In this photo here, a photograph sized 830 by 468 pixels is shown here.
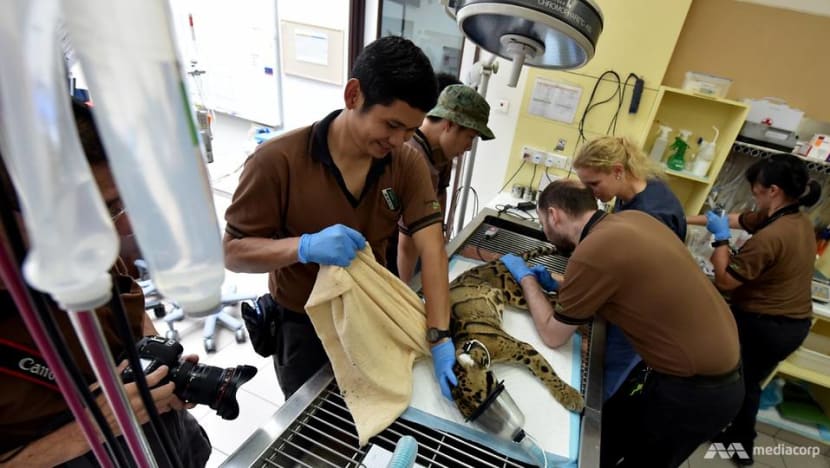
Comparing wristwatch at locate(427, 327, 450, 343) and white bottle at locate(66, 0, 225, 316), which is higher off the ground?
white bottle at locate(66, 0, 225, 316)


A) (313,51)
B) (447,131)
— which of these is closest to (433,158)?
(447,131)

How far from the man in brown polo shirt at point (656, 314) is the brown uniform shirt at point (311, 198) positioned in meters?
0.48

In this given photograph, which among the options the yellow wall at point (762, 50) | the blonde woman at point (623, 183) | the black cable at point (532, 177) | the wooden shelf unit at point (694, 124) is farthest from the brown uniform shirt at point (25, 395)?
the yellow wall at point (762, 50)

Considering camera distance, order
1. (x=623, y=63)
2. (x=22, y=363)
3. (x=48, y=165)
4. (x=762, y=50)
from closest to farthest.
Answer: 1. (x=48, y=165)
2. (x=22, y=363)
3. (x=762, y=50)
4. (x=623, y=63)

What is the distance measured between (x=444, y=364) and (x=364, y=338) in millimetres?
228

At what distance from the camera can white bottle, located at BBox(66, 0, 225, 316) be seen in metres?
0.22

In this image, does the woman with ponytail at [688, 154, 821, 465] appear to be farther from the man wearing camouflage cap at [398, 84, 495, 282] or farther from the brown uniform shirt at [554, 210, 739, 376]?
the man wearing camouflage cap at [398, 84, 495, 282]

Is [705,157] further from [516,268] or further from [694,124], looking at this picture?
[516,268]

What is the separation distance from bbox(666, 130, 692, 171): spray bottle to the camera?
8.69 feet

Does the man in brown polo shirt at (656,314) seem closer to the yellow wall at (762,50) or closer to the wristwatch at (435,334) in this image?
the wristwatch at (435,334)

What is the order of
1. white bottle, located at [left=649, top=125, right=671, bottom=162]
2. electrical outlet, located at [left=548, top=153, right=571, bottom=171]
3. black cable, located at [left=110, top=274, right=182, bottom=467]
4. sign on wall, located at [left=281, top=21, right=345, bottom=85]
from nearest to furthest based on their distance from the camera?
1. black cable, located at [left=110, top=274, right=182, bottom=467]
2. white bottle, located at [left=649, top=125, right=671, bottom=162]
3. electrical outlet, located at [left=548, top=153, right=571, bottom=171]
4. sign on wall, located at [left=281, top=21, right=345, bottom=85]

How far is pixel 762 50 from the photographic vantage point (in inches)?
90.4

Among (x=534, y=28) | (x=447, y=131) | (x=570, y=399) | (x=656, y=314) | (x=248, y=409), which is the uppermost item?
(x=534, y=28)

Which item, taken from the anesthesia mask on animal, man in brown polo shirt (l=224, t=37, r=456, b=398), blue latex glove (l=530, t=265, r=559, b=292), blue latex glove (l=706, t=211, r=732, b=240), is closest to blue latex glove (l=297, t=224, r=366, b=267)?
man in brown polo shirt (l=224, t=37, r=456, b=398)
